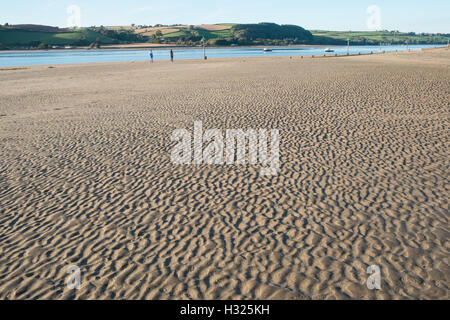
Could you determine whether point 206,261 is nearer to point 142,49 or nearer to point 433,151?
point 433,151

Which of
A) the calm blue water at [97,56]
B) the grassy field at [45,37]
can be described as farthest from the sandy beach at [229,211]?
the grassy field at [45,37]

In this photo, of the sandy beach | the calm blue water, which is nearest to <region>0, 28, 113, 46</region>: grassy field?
the calm blue water

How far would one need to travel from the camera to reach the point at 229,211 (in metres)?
7.86

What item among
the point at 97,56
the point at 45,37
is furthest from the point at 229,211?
the point at 45,37

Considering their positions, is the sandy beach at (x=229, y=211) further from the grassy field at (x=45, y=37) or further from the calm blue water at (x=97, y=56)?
the grassy field at (x=45, y=37)

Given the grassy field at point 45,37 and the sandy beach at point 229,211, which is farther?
the grassy field at point 45,37

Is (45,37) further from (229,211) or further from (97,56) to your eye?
(229,211)

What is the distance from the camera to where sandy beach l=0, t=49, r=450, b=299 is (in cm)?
557

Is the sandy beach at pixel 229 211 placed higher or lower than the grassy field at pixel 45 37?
lower

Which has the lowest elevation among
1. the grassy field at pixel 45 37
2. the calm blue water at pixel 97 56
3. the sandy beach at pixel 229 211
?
the sandy beach at pixel 229 211

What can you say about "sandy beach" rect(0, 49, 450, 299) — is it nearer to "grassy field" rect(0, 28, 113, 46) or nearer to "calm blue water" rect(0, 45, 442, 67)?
"calm blue water" rect(0, 45, 442, 67)

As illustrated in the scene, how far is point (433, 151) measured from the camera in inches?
444

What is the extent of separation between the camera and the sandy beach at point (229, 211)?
557 cm
